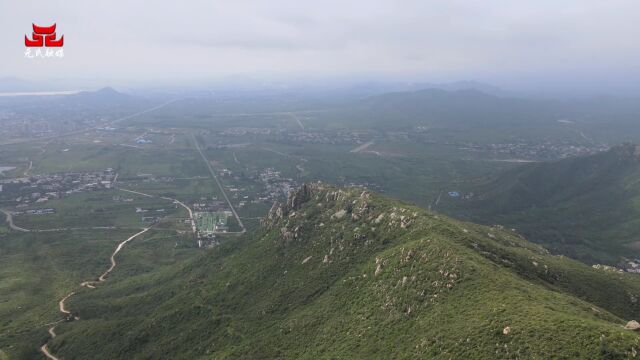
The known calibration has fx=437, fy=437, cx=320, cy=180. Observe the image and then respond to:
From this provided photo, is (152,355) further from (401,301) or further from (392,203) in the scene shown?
(392,203)

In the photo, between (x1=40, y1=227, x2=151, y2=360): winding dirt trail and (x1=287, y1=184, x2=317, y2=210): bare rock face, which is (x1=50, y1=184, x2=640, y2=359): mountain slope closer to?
(x1=287, y1=184, x2=317, y2=210): bare rock face

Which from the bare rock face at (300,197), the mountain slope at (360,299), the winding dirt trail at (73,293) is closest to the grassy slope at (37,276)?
the winding dirt trail at (73,293)

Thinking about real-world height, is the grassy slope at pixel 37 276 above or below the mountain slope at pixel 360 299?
below

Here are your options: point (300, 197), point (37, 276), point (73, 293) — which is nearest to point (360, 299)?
point (300, 197)

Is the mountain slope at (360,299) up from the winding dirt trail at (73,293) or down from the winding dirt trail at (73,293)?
up

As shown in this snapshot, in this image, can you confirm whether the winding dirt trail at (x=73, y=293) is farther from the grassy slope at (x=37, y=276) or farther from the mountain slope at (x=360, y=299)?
the mountain slope at (x=360, y=299)

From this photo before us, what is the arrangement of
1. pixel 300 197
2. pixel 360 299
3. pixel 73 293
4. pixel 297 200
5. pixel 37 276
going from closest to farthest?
pixel 360 299, pixel 297 200, pixel 300 197, pixel 73 293, pixel 37 276

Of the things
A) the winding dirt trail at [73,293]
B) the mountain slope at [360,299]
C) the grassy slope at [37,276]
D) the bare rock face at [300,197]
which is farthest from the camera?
the bare rock face at [300,197]

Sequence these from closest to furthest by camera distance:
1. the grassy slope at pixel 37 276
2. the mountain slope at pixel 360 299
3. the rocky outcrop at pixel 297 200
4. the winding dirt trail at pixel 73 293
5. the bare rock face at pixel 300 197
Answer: the mountain slope at pixel 360 299 < the winding dirt trail at pixel 73 293 < the grassy slope at pixel 37 276 < the rocky outcrop at pixel 297 200 < the bare rock face at pixel 300 197

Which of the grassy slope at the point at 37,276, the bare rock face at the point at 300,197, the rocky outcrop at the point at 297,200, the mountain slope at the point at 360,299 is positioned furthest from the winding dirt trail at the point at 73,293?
the bare rock face at the point at 300,197

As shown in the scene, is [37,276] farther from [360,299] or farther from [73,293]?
[360,299]

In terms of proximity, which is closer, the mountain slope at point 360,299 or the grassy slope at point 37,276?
the mountain slope at point 360,299
